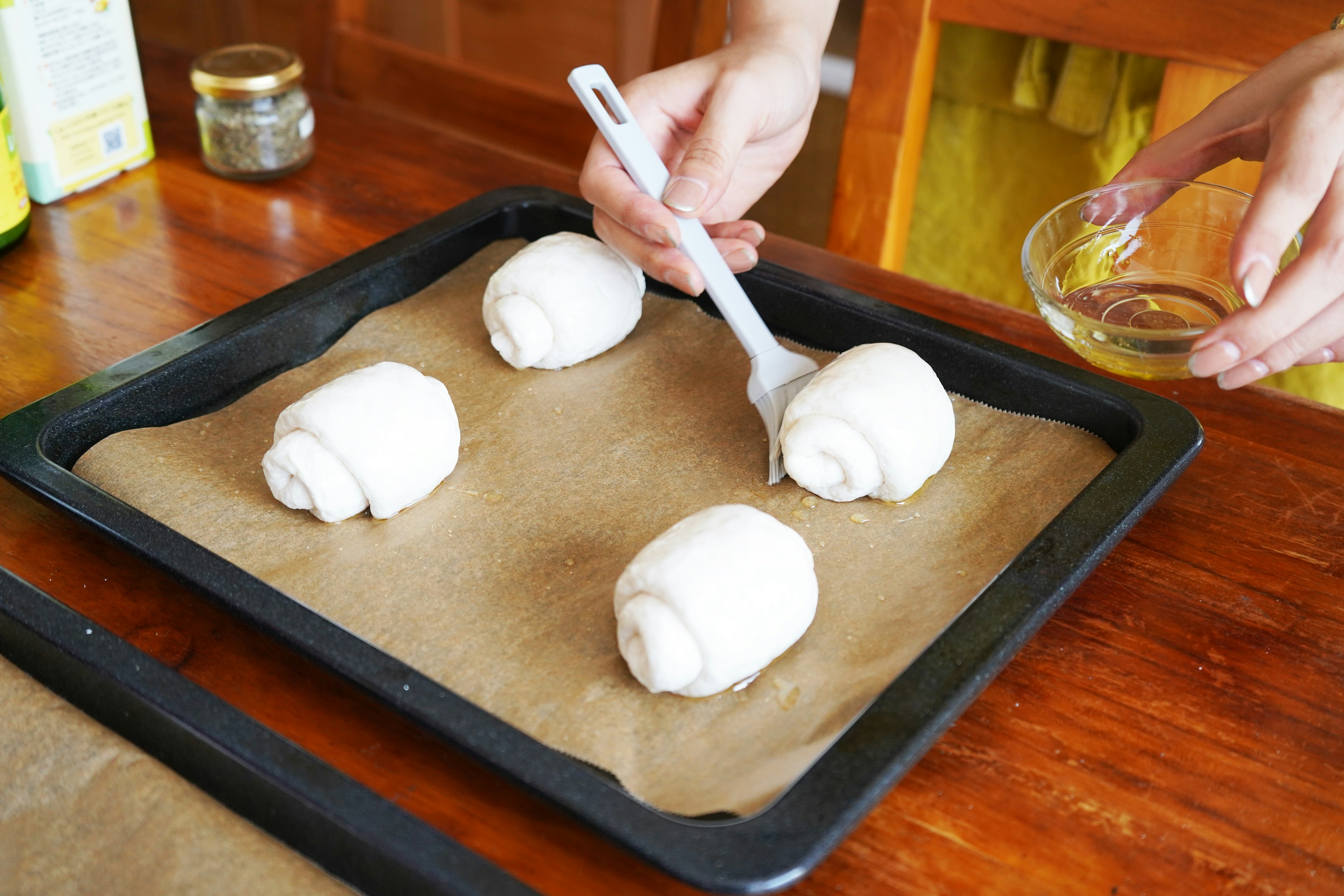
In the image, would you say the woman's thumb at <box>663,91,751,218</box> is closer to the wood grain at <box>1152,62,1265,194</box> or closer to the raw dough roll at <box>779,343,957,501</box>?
the raw dough roll at <box>779,343,957,501</box>

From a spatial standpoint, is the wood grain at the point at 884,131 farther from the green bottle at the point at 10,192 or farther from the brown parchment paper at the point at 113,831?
the brown parchment paper at the point at 113,831

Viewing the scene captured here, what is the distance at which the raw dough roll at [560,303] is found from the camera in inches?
40.0

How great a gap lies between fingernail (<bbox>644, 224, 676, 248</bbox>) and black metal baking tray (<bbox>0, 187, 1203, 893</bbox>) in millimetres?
136

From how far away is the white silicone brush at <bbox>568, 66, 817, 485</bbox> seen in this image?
946 mm

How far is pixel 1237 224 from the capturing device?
91cm

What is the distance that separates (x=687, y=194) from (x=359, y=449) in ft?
1.15

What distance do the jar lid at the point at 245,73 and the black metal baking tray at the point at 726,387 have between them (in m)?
0.27

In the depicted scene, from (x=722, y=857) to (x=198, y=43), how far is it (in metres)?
3.37

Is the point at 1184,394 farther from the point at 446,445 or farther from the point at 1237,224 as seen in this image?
the point at 446,445

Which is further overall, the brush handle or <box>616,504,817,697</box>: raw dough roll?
the brush handle

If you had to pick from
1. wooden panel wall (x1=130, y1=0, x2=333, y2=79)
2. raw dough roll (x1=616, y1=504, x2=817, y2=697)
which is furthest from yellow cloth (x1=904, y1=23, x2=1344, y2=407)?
wooden panel wall (x1=130, y1=0, x2=333, y2=79)

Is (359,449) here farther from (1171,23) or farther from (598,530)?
(1171,23)

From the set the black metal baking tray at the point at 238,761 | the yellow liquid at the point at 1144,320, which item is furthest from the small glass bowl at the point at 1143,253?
the black metal baking tray at the point at 238,761

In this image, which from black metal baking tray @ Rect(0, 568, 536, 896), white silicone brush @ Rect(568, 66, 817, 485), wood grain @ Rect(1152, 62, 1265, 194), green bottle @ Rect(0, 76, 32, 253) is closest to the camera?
black metal baking tray @ Rect(0, 568, 536, 896)
